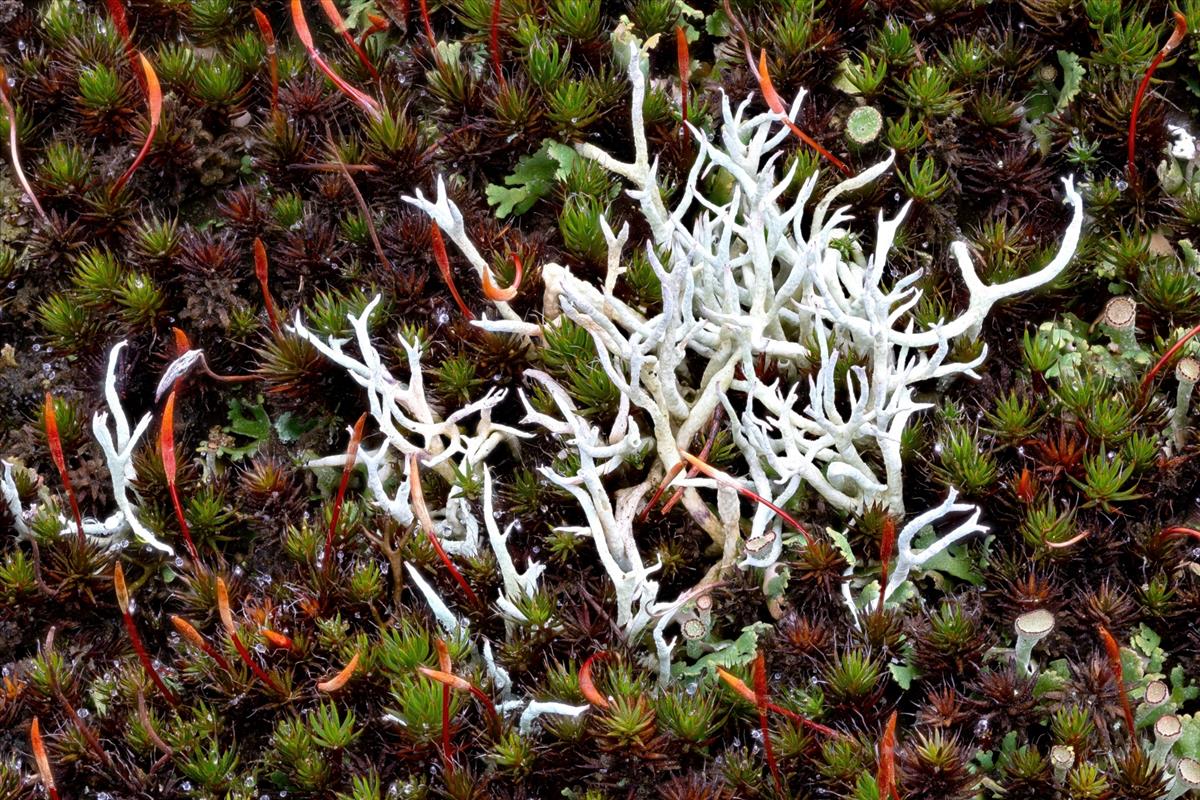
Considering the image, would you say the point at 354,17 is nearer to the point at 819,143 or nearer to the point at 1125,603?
the point at 819,143

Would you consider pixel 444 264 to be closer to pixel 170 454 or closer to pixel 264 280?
pixel 264 280

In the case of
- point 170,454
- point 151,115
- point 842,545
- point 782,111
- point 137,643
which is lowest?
point 137,643

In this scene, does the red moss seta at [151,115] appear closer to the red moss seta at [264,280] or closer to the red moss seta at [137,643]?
the red moss seta at [264,280]

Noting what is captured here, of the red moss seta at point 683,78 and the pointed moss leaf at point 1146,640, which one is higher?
the red moss seta at point 683,78

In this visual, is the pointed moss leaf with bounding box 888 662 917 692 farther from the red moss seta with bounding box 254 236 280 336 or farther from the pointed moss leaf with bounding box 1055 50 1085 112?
the red moss seta with bounding box 254 236 280 336

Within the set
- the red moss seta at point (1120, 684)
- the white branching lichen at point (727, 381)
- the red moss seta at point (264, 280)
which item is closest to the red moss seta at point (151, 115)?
the red moss seta at point (264, 280)

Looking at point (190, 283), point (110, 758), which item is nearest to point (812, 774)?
point (110, 758)

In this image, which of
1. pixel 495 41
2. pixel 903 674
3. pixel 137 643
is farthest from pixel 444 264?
pixel 903 674

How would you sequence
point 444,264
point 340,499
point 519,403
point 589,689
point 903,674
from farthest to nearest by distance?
point 519,403 < point 444,264 < point 340,499 < point 903,674 < point 589,689

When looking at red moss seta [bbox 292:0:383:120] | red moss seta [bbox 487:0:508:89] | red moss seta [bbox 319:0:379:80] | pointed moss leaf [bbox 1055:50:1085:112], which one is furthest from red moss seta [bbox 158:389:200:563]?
pointed moss leaf [bbox 1055:50:1085:112]
